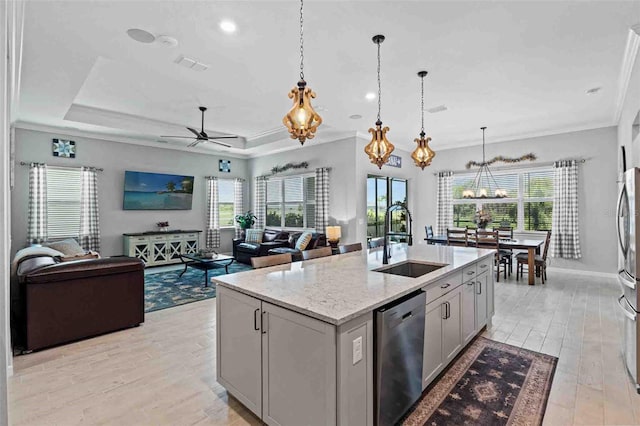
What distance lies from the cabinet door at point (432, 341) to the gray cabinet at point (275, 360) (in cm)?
98

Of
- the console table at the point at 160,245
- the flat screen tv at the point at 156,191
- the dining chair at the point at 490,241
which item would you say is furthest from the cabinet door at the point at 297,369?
the flat screen tv at the point at 156,191

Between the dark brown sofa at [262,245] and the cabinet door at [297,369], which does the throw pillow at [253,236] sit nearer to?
the dark brown sofa at [262,245]

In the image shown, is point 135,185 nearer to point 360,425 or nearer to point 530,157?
point 360,425

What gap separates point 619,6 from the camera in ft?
9.35

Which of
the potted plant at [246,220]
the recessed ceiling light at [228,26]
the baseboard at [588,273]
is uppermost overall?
the recessed ceiling light at [228,26]

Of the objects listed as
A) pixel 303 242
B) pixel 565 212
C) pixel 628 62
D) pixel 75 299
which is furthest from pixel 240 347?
pixel 565 212

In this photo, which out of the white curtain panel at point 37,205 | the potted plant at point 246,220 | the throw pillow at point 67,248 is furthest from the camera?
the potted plant at point 246,220

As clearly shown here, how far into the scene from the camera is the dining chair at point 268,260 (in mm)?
2840

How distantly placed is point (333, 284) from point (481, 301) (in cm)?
202

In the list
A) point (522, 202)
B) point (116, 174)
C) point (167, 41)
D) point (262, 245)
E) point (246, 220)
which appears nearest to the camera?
point (167, 41)

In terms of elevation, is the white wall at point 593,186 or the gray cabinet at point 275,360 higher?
the white wall at point 593,186

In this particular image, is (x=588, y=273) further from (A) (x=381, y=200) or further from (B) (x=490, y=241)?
(A) (x=381, y=200)

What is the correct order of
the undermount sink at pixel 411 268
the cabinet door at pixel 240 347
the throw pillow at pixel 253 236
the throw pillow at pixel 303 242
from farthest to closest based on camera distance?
the throw pillow at pixel 253 236 < the throw pillow at pixel 303 242 < the undermount sink at pixel 411 268 < the cabinet door at pixel 240 347

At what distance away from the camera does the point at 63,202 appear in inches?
260
